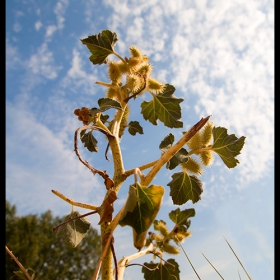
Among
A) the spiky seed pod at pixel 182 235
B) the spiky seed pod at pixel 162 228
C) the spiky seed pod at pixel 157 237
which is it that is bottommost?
the spiky seed pod at pixel 157 237

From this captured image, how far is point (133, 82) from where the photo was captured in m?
0.92

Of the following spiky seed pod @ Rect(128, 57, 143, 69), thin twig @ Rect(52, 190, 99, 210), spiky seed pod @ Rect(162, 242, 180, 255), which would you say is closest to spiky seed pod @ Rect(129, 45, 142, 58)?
spiky seed pod @ Rect(128, 57, 143, 69)

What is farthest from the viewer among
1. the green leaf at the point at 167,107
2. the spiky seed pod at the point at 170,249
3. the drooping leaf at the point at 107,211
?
the spiky seed pod at the point at 170,249

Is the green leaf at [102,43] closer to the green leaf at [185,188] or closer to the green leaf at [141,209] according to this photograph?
the green leaf at [185,188]

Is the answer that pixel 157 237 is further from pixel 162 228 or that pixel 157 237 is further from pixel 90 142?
pixel 90 142

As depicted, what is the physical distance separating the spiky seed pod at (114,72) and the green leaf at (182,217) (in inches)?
24.0

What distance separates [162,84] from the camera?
3.47ft

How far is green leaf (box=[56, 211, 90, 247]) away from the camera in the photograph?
80cm

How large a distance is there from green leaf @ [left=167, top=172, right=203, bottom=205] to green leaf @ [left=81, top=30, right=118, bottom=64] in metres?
0.52

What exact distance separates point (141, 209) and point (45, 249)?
13213 millimetres

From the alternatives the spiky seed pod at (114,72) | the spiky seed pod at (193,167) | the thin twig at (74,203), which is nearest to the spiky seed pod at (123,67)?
the spiky seed pod at (114,72)

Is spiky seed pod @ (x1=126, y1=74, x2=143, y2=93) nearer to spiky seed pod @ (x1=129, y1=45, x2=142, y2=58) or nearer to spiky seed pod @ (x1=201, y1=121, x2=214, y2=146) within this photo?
spiky seed pod @ (x1=129, y1=45, x2=142, y2=58)

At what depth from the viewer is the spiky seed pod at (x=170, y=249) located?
1.20 meters

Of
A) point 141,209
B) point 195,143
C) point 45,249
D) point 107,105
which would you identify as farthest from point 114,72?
point 45,249
